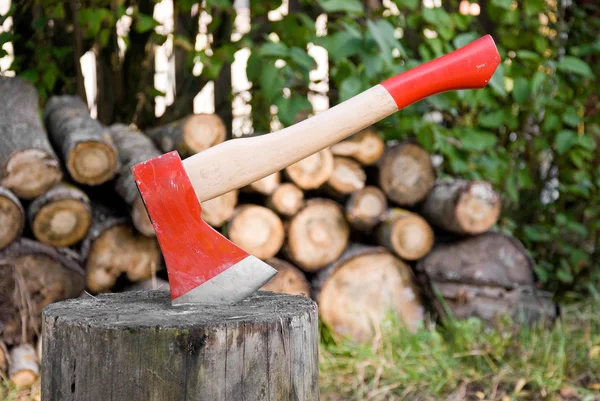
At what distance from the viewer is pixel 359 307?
3299mm

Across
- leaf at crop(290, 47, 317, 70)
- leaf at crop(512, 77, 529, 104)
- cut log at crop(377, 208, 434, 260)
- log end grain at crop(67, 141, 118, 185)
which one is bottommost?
cut log at crop(377, 208, 434, 260)

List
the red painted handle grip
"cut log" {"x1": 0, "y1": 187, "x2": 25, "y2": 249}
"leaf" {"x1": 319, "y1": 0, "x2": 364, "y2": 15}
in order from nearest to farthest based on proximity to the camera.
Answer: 1. the red painted handle grip
2. "cut log" {"x1": 0, "y1": 187, "x2": 25, "y2": 249}
3. "leaf" {"x1": 319, "y1": 0, "x2": 364, "y2": 15}

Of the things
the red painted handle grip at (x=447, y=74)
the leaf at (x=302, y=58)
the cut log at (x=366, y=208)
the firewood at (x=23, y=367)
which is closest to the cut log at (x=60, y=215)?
the firewood at (x=23, y=367)

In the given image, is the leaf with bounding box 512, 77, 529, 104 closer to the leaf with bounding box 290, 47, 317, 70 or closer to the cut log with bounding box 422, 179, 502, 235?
the cut log with bounding box 422, 179, 502, 235

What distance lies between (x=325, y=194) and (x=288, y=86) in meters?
0.51

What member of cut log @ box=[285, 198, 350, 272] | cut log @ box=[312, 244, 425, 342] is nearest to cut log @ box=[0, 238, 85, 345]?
cut log @ box=[285, 198, 350, 272]

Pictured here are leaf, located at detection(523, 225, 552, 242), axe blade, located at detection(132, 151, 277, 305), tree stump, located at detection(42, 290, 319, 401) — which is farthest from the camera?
leaf, located at detection(523, 225, 552, 242)

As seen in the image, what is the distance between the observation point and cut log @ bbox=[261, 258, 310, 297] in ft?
10.5

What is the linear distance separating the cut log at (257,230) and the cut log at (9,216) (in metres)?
0.80

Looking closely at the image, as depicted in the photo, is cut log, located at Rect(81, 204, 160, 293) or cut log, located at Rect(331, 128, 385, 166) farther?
cut log, located at Rect(331, 128, 385, 166)

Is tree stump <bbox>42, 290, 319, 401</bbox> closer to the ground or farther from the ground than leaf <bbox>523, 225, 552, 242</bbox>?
farther from the ground

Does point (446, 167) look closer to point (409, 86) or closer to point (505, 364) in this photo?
point (505, 364)

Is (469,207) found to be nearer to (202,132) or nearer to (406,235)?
(406,235)

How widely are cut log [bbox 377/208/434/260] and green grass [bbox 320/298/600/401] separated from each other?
1.09 feet
